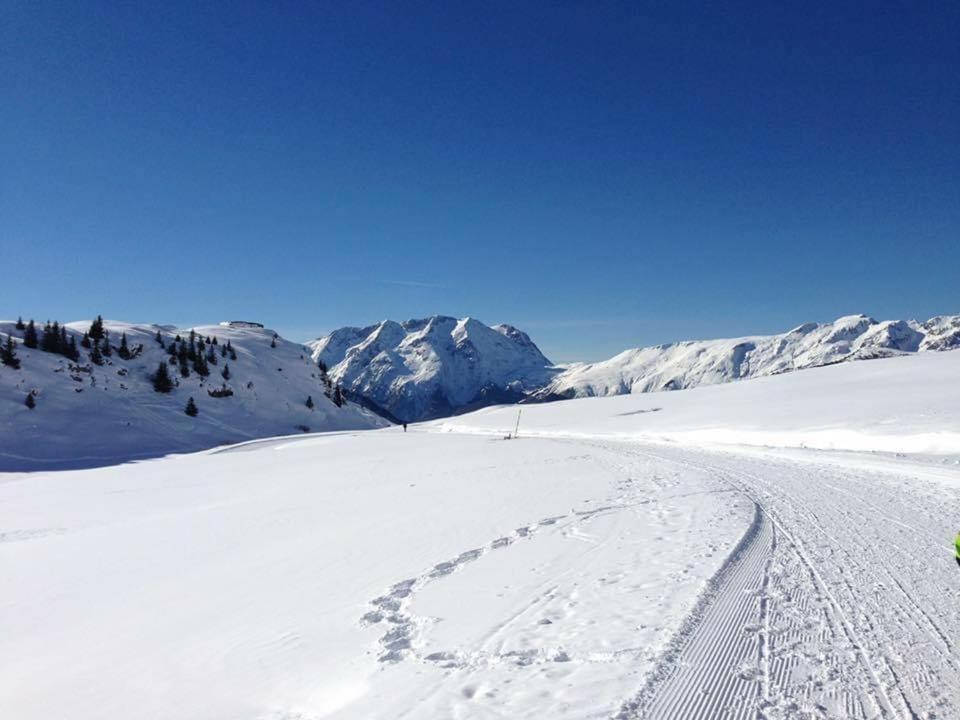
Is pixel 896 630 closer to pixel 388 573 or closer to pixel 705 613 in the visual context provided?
pixel 705 613

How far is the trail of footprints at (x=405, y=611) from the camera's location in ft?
17.6

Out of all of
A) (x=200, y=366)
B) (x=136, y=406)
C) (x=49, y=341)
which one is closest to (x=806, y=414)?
(x=136, y=406)

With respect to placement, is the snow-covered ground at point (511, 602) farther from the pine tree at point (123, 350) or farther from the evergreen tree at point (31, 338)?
the pine tree at point (123, 350)

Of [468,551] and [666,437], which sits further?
[666,437]

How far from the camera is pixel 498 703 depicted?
4.30m

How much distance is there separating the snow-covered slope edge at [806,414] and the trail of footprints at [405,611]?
2109cm

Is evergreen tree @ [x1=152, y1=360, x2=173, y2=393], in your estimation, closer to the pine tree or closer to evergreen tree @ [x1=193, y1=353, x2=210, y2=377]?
evergreen tree @ [x1=193, y1=353, x2=210, y2=377]

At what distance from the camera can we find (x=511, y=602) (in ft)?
21.6

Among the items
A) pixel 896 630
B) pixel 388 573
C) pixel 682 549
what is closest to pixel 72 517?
pixel 388 573

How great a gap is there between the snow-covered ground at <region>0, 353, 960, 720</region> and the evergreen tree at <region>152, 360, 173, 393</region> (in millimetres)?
71877

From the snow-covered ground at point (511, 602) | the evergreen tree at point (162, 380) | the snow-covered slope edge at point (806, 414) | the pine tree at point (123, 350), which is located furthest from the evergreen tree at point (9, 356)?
the snow-covered ground at point (511, 602)

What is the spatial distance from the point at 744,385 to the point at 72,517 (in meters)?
57.5

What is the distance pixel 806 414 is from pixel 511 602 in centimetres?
3392

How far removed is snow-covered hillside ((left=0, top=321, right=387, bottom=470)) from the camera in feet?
192
